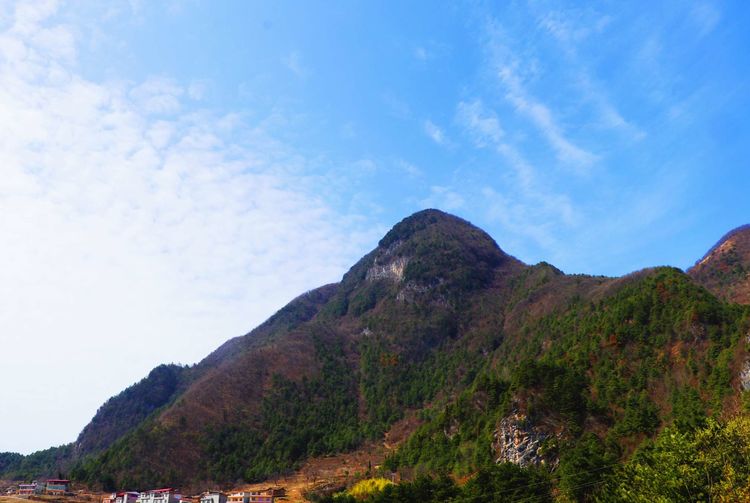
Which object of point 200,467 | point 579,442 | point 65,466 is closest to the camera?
point 579,442

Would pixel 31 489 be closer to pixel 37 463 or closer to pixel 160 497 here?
pixel 160 497

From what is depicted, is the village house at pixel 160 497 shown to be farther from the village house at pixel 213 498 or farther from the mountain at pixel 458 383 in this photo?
the mountain at pixel 458 383

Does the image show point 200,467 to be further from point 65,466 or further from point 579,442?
point 579,442

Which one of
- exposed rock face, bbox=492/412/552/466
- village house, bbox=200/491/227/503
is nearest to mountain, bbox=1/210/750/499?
exposed rock face, bbox=492/412/552/466

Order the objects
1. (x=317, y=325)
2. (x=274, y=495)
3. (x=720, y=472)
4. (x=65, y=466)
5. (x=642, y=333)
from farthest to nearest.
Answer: (x=317, y=325)
(x=65, y=466)
(x=274, y=495)
(x=642, y=333)
(x=720, y=472)

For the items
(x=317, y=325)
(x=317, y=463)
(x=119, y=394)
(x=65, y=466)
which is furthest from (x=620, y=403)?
(x=119, y=394)

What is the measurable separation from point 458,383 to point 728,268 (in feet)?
242

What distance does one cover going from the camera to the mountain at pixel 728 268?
123556 millimetres

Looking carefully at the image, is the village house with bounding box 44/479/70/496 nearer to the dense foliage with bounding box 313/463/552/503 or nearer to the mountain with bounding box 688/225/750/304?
the dense foliage with bounding box 313/463/552/503

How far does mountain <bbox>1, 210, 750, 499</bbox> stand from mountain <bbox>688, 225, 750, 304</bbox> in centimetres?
161

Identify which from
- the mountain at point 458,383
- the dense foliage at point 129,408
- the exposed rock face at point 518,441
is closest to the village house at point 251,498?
the mountain at point 458,383

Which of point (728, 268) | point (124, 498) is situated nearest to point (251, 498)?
point (124, 498)

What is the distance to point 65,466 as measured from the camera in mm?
153250

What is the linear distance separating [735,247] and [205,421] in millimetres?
146053
